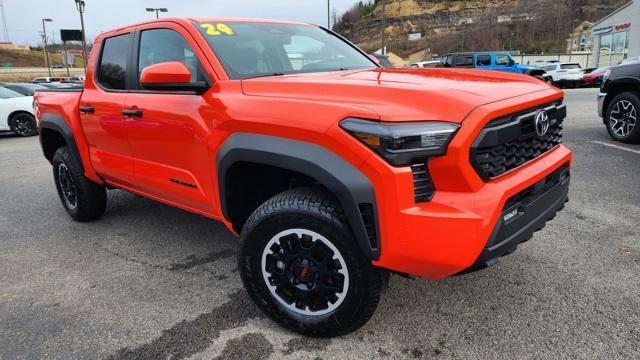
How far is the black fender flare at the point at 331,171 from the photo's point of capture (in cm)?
204

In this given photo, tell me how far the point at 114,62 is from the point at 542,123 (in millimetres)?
3238

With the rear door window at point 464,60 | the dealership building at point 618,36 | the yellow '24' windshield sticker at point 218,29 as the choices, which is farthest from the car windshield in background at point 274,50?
the dealership building at point 618,36

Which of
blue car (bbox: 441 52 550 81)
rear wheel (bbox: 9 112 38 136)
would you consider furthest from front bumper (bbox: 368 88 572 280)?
blue car (bbox: 441 52 550 81)

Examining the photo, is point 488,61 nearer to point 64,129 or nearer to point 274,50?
point 274,50

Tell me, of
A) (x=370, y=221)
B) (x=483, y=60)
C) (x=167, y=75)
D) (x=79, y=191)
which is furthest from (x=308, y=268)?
(x=483, y=60)

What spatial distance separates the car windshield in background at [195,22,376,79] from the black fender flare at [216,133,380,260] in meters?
0.67

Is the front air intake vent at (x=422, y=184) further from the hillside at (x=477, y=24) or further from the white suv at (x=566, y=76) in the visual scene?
the hillside at (x=477, y=24)

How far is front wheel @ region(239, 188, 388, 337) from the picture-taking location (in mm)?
2225

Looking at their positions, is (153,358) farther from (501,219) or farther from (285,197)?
(501,219)

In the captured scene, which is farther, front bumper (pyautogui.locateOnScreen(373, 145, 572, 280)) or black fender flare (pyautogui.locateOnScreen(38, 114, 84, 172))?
black fender flare (pyautogui.locateOnScreen(38, 114, 84, 172))

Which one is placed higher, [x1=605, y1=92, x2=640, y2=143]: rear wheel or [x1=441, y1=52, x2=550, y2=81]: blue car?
A: [x1=441, y1=52, x2=550, y2=81]: blue car

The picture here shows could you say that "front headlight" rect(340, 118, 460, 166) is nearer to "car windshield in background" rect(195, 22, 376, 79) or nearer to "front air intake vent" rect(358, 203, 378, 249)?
"front air intake vent" rect(358, 203, 378, 249)

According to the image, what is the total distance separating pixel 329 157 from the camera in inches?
83.7

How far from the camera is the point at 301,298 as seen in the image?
2490 millimetres
